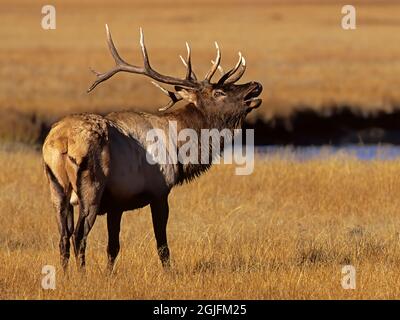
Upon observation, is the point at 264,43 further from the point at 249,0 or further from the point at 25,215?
the point at 25,215

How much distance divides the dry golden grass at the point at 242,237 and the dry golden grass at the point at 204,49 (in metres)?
9.64

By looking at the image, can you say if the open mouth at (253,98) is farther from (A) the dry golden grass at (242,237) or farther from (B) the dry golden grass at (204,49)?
(B) the dry golden grass at (204,49)

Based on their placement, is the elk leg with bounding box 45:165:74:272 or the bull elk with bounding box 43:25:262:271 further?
the elk leg with bounding box 45:165:74:272

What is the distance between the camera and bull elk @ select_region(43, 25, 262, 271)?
8.34 meters

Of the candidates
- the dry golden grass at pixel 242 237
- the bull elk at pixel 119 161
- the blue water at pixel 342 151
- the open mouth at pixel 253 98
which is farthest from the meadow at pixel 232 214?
the blue water at pixel 342 151

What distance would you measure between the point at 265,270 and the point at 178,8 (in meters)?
48.8

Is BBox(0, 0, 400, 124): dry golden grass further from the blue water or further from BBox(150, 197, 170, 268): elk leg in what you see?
BBox(150, 197, 170, 268): elk leg

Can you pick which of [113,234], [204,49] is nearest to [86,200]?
[113,234]

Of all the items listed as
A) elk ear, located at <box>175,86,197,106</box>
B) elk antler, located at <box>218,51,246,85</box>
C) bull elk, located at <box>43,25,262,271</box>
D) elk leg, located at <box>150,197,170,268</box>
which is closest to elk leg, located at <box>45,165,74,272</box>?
bull elk, located at <box>43,25,262,271</box>

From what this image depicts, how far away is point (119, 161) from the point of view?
28.4 ft

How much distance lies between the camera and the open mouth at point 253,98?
31.8ft

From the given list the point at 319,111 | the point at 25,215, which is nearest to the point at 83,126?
the point at 25,215

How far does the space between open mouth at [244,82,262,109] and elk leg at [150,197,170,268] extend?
47.4 inches

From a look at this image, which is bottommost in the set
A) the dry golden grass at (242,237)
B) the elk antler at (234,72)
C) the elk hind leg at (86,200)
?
the dry golden grass at (242,237)
